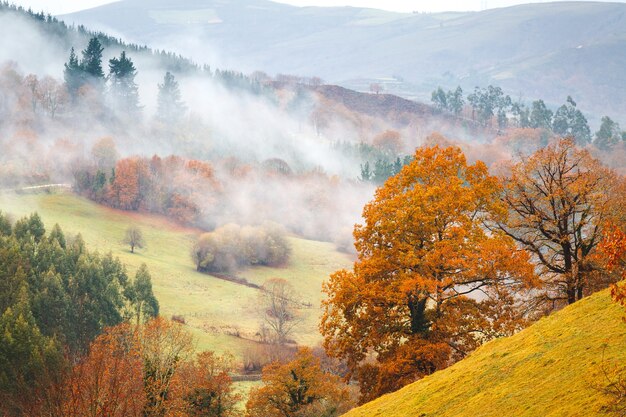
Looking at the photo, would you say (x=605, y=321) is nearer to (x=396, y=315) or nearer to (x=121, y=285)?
(x=396, y=315)

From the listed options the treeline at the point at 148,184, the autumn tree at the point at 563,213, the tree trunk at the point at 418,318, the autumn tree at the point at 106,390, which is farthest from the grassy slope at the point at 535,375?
the treeline at the point at 148,184

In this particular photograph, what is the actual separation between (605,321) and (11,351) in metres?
52.2

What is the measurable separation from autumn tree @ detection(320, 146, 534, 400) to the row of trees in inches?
2.2

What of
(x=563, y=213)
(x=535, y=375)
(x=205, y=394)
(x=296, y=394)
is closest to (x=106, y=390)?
(x=205, y=394)

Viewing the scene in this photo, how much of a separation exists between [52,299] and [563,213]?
2557 inches

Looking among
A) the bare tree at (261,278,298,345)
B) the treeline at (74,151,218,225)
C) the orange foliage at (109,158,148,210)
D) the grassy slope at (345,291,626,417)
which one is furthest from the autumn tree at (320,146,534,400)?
the treeline at (74,151,218,225)

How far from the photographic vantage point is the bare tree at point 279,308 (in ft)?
333

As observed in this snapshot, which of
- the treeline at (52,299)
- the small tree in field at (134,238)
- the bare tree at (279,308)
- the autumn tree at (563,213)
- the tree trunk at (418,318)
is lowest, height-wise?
the bare tree at (279,308)

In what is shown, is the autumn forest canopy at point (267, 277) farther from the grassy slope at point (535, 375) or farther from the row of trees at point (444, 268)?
the grassy slope at point (535, 375)

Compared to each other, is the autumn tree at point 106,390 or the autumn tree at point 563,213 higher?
the autumn tree at point 563,213

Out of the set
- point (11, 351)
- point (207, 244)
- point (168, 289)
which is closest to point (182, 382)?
Result: point (11, 351)

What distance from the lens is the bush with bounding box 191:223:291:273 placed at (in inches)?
5281

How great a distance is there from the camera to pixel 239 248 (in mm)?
138375

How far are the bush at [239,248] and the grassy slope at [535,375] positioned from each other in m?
106
